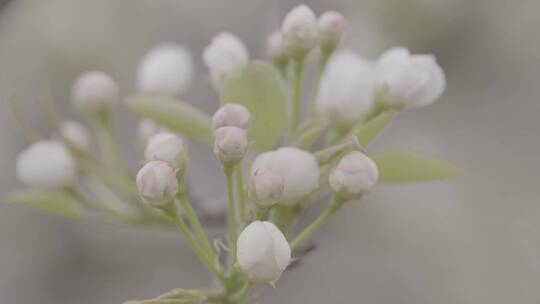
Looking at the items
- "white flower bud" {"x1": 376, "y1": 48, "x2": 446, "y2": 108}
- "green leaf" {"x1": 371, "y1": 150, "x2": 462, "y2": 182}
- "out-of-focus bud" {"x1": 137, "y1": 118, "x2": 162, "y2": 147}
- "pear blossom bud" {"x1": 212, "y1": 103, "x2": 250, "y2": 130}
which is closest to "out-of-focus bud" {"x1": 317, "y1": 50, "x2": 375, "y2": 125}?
"white flower bud" {"x1": 376, "y1": 48, "x2": 446, "y2": 108}

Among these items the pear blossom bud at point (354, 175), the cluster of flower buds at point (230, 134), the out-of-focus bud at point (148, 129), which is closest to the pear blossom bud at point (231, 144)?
the cluster of flower buds at point (230, 134)

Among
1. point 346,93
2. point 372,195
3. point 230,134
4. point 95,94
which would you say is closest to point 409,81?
point 346,93

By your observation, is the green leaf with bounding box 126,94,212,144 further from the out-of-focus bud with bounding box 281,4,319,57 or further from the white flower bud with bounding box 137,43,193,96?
the white flower bud with bounding box 137,43,193,96

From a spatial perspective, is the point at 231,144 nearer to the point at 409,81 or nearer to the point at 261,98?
the point at 261,98

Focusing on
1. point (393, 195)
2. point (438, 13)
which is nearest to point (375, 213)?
point (393, 195)

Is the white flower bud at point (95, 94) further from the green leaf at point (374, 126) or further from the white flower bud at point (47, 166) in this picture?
the green leaf at point (374, 126)

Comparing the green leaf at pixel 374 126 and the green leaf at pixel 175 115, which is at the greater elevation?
the green leaf at pixel 175 115

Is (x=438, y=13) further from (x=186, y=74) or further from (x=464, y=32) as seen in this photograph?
(x=186, y=74)
